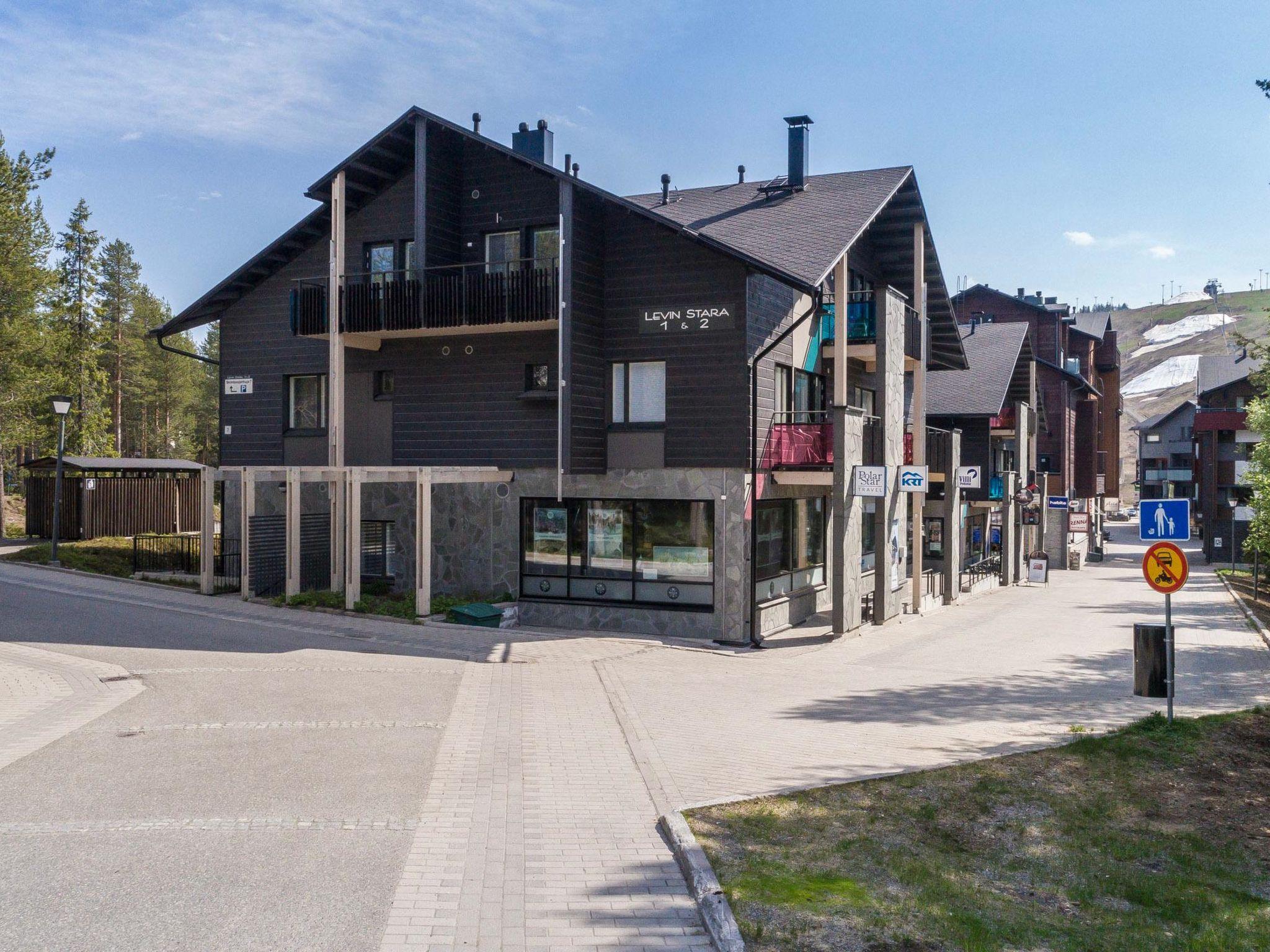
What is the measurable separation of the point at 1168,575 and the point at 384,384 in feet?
54.2

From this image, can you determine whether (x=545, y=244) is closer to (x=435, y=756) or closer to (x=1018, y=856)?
(x=435, y=756)

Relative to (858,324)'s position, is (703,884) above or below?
below

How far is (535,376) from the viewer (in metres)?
21.3

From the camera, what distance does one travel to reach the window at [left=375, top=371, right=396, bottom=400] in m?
22.8

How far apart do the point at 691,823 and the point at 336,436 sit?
15.7m

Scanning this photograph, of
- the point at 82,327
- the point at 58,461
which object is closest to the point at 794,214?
the point at 58,461

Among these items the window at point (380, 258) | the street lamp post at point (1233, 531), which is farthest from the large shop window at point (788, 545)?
the street lamp post at point (1233, 531)

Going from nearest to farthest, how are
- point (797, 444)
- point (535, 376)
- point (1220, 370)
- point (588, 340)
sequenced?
point (588, 340)
point (797, 444)
point (535, 376)
point (1220, 370)

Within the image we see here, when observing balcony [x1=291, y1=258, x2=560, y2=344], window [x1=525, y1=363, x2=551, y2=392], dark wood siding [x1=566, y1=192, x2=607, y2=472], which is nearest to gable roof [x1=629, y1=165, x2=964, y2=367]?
dark wood siding [x1=566, y1=192, x2=607, y2=472]

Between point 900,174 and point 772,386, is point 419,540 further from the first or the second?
point 900,174

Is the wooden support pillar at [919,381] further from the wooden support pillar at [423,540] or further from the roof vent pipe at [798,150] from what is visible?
the wooden support pillar at [423,540]

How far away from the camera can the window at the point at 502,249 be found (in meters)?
21.6

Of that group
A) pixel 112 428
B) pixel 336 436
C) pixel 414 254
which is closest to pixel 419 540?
pixel 336 436

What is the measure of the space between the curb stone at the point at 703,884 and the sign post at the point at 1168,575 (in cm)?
684
